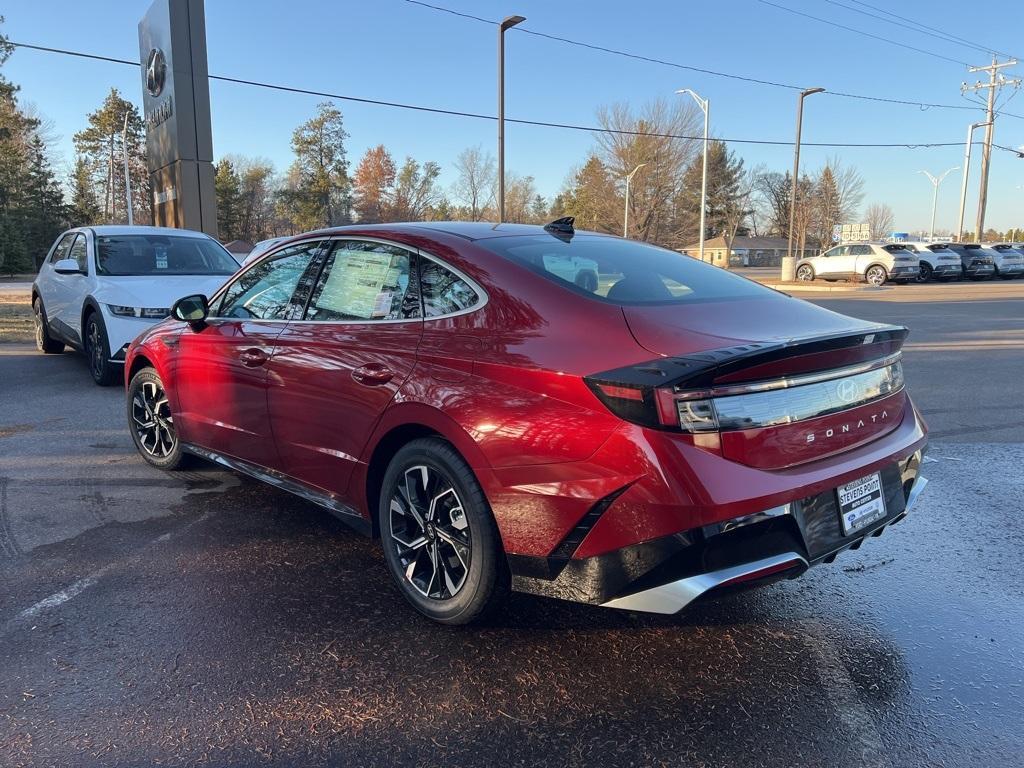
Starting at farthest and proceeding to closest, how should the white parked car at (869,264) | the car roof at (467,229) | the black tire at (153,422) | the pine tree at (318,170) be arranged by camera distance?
the pine tree at (318,170) → the white parked car at (869,264) → the black tire at (153,422) → the car roof at (467,229)

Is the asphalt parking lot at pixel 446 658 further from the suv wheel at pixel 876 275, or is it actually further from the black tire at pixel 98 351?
the suv wheel at pixel 876 275

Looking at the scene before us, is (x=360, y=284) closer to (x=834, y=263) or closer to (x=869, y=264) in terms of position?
(x=869, y=264)

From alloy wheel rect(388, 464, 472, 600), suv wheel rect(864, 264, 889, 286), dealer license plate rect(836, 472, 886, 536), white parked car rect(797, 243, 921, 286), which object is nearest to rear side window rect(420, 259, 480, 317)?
alloy wheel rect(388, 464, 472, 600)

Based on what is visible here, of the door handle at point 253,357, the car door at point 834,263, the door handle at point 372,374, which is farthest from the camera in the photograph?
the car door at point 834,263

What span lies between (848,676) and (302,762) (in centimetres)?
194

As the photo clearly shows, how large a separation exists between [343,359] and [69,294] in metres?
6.95

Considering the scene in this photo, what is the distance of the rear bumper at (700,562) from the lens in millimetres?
2379

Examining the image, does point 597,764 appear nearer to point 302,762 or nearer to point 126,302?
point 302,762

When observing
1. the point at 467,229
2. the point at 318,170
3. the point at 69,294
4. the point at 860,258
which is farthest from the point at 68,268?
the point at 318,170

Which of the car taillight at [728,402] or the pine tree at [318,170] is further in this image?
the pine tree at [318,170]

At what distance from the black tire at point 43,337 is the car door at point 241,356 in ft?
22.8

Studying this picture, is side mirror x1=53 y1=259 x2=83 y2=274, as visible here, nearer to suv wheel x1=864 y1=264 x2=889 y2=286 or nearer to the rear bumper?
the rear bumper

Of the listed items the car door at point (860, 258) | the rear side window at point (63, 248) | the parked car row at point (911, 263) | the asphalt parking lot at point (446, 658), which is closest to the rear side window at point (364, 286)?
the asphalt parking lot at point (446, 658)

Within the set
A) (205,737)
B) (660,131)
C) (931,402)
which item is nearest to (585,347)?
(205,737)
